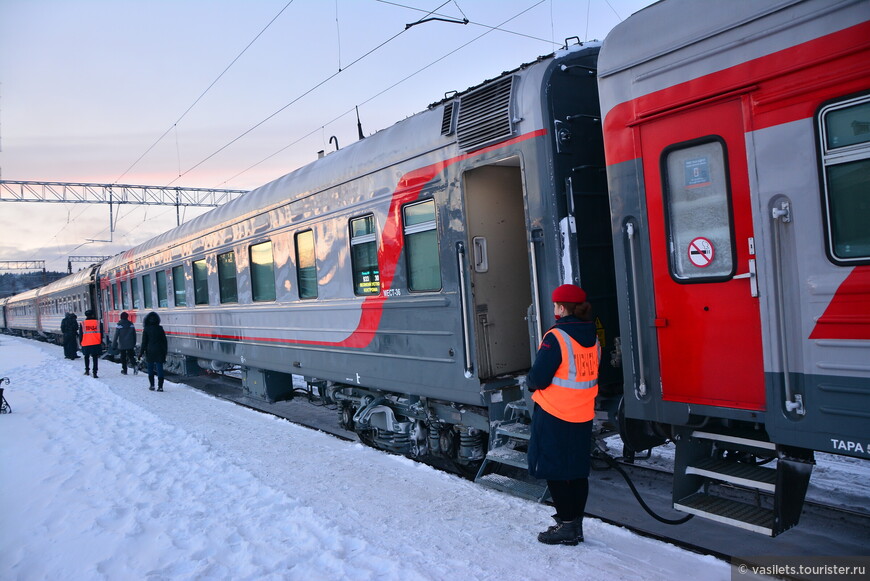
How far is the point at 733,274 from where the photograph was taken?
3.67 metres

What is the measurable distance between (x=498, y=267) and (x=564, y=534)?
250 cm

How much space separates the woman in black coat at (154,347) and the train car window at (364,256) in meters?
7.87

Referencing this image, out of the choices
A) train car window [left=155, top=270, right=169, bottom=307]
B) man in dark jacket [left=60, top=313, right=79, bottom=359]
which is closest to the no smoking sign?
train car window [left=155, top=270, right=169, bottom=307]

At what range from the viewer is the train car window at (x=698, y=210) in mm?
3740

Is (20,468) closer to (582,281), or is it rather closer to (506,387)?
(506,387)

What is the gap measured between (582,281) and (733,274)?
139 centimetres

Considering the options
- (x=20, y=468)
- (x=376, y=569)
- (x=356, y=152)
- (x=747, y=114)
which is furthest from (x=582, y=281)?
(x=20, y=468)

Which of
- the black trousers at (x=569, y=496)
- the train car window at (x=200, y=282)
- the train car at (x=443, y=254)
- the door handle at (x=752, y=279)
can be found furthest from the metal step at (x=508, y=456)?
the train car window at (x=200, y=282)

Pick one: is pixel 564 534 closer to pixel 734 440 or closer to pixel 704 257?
pixel 734 440

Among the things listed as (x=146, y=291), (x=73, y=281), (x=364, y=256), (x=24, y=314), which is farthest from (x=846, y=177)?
(x=24, y=314)

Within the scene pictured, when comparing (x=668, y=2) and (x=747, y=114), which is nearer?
(x=747, y=114)

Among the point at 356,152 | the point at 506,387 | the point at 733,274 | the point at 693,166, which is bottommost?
the point at 506,387

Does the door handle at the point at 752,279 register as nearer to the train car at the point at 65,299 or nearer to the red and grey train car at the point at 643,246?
the red and grey train car at the point at 643,246

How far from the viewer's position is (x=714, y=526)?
479 centimetres
